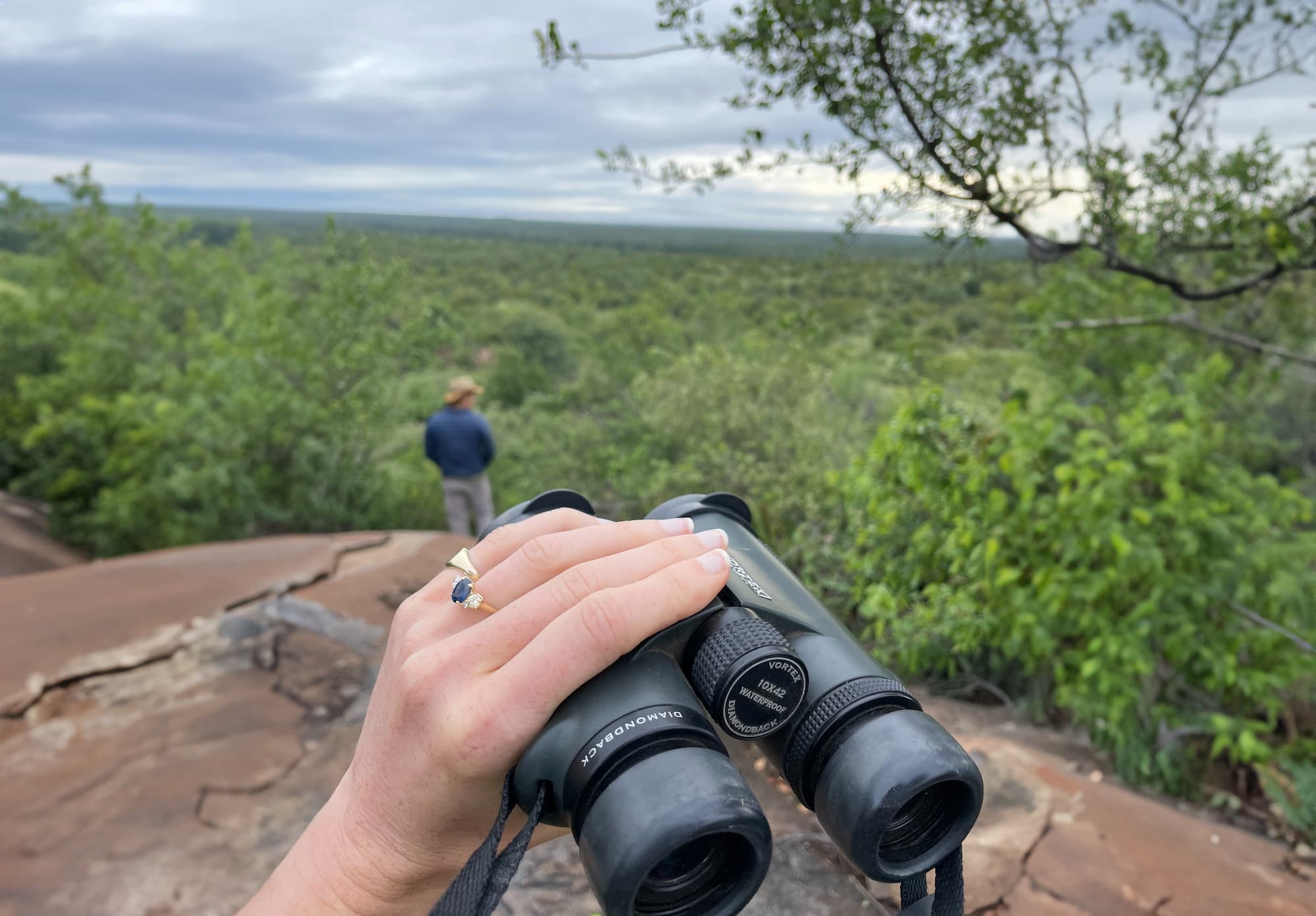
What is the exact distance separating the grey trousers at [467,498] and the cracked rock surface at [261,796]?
5.28 ft

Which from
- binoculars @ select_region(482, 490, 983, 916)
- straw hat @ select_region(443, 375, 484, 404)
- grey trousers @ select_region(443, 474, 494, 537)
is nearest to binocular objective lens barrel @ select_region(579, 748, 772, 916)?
binoculars @ select_region(482, 490, 983, 916)

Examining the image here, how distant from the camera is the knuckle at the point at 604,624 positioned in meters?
0.87

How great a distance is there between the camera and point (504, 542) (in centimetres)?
113

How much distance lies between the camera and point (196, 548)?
6.68 metres

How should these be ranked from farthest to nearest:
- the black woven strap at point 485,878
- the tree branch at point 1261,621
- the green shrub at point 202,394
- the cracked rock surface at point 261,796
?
the green shrub at point 202,394 → the tree branch at point 1261,621 → the cracked rock surface at point 261,796 → the black woven strap at point 485,878

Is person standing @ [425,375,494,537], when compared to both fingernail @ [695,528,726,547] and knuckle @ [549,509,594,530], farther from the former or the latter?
fingernail @ [695,528,726,547]

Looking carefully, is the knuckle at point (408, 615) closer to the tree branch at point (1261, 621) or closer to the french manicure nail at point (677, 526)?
the french manicure nail at point (677, 526)

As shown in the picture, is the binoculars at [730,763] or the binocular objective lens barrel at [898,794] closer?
the binoculars at [730,763]

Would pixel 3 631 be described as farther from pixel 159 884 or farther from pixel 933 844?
pixel 933 844

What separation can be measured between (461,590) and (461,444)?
523 centimetres

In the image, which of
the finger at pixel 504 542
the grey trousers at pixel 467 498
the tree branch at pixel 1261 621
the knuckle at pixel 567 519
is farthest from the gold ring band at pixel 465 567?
the grey trousers at pixel 467 498

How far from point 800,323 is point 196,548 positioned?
5.91 m

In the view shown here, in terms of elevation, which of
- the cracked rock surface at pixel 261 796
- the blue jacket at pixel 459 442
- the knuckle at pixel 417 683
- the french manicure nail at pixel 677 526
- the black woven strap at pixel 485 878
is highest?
the french manicure nail at pixel 677 526

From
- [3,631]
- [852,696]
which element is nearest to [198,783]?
[3,631]
